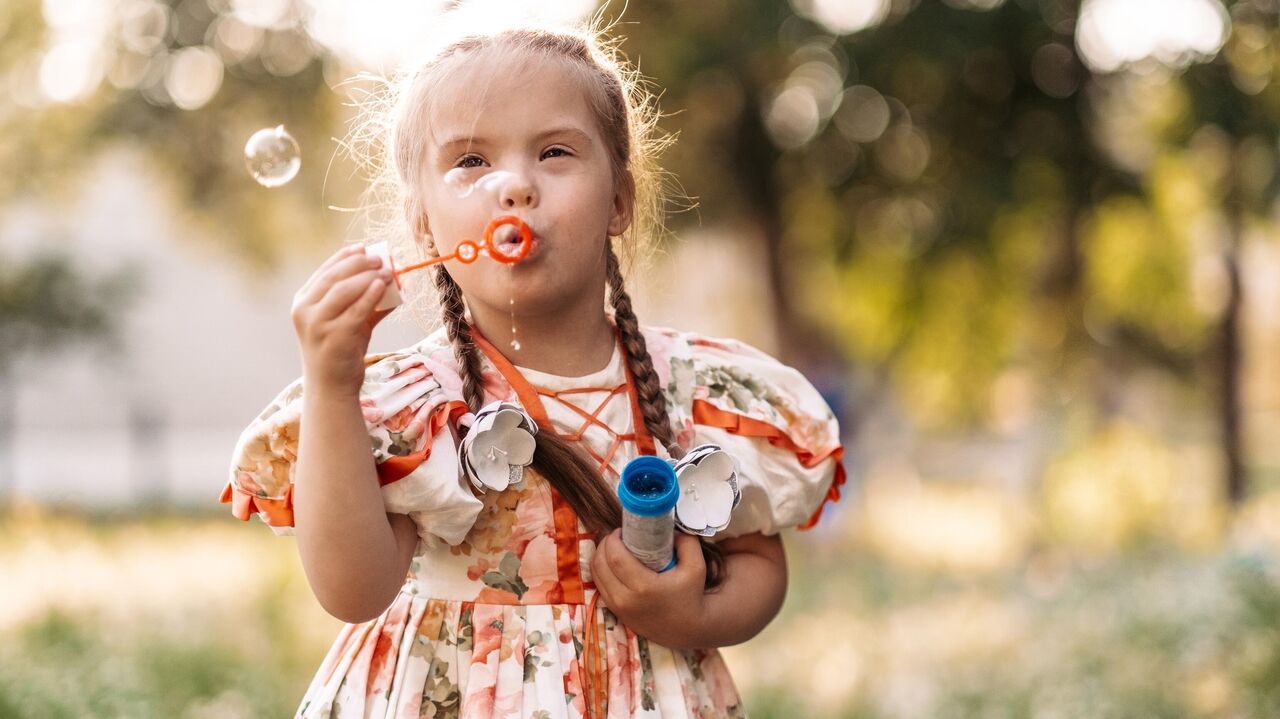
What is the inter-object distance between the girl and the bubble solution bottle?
2 cm

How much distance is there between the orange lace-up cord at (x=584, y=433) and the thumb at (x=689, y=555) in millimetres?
123

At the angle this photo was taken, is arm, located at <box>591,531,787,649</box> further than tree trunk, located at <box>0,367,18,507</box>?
No

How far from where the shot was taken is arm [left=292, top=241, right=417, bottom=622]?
151 cm

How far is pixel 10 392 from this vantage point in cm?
1285

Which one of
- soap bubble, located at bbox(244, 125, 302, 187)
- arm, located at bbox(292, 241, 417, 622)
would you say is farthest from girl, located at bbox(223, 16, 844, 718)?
soap bubble, located at bbox(244, 125, 302, 187)

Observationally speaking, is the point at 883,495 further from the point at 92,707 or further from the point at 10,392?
the point at 92,707

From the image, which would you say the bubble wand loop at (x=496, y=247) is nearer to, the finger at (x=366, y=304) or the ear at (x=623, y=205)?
the finger at (x=366, y=304)

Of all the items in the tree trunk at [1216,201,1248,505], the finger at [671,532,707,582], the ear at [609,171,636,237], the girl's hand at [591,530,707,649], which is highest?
the tree trunk at [1216,201,1248,505]

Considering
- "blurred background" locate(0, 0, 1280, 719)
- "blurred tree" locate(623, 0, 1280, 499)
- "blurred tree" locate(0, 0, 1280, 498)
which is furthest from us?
"blurred tree" locate(0, 0, 1280, 498)

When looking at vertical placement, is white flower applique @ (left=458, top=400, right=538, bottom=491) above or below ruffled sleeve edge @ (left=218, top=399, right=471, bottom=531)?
above

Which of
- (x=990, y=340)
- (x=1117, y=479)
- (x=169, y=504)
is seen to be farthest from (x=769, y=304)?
(x=169, y=504)

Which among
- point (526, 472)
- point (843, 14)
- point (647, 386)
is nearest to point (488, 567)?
point (526, 472)

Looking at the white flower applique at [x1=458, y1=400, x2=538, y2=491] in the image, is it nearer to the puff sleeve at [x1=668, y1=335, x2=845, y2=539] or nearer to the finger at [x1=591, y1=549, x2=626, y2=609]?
the finger at [x1=591, y1=549, x2=626, y2=609]

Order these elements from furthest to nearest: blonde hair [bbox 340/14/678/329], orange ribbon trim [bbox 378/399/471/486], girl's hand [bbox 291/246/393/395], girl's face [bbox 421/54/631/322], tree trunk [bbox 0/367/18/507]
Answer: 1. tree trunk [bbox 0/367/18/507]
2. blonde hair [bbox 340/14/678/329]
3. girl's face [bbox 421/54/631/322]
4. orange ribbon trim [bbox 378/399/471/486]
5. girl's hand [bbox 291/246/393/395]
